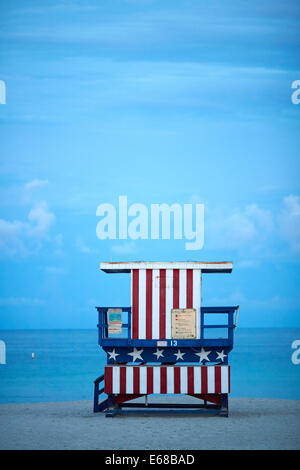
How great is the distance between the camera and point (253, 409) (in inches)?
700

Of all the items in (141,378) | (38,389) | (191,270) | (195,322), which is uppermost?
(191,270)

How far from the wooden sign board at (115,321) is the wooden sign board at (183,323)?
1.17m

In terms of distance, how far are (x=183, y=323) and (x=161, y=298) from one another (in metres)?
0.72

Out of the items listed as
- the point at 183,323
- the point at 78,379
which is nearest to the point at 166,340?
the point at 183,323

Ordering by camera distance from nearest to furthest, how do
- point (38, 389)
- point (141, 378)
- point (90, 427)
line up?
point (90, 427) < point (141, 378) < point (38, 389)

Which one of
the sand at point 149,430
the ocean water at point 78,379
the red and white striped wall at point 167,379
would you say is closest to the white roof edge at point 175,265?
the red and white striped wall at point 167,379

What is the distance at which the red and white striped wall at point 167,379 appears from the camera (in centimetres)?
1557

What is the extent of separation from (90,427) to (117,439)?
1.80 metres

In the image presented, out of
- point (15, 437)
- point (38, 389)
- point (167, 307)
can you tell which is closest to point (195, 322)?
point (167, 307)

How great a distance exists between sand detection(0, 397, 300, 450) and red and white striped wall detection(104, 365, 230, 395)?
59cm

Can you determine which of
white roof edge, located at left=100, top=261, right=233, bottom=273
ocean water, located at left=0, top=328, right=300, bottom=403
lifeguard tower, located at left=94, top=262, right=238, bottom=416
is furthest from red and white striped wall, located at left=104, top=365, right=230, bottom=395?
ocean water, located at left=0, top=328, right=300, bottom=403

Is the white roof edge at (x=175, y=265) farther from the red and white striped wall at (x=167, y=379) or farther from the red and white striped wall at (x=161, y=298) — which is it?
the red and white striped wall at (x=167, y=379)

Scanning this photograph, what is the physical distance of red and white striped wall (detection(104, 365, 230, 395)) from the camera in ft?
51.1
